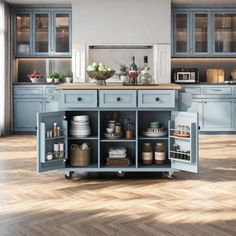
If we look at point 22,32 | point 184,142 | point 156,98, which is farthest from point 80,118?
point 22,32

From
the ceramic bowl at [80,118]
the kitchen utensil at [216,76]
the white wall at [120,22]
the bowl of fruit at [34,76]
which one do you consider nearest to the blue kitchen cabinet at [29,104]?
the bowl of fruit at [34,76]

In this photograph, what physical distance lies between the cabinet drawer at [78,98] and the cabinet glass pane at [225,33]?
4.84m

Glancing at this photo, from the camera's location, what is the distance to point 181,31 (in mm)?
8508

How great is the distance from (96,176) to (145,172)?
55cm

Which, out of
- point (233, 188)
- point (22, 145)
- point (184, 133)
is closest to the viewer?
point (233, 188)

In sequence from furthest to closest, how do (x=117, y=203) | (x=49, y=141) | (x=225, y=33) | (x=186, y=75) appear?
(x=225, y=33) → (x=186, y=75) → (x=49, y=141) → (x=117, y=203)

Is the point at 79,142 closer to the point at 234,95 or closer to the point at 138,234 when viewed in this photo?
the point at 138,234

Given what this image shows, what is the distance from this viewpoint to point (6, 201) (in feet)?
11.4

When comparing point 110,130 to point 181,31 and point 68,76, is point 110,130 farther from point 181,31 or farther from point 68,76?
point 181,31

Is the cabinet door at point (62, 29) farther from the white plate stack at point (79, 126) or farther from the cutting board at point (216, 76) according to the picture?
the white plate stack at point (79, 126)

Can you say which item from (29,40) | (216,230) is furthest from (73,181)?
(29,40)

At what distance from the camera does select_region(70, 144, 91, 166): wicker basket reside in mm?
4391

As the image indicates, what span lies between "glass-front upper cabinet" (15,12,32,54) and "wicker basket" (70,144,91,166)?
15.0 ft

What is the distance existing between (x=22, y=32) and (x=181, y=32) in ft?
9.94
